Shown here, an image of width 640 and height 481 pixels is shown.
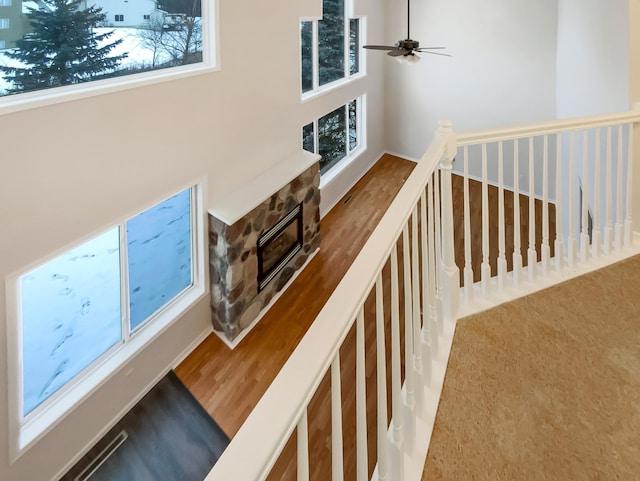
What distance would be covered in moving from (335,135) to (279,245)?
11.0ft

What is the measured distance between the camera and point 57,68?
294 cm

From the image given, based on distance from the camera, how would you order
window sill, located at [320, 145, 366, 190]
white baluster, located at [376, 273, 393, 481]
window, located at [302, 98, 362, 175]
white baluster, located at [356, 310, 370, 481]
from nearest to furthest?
white baluster, located at [356, 310, 370, 481] < white baluster, located at [376, 273, 393, 481] < window, located at [302, 98, 362, 175] < window sill, located at [320, 145, 366, 190]

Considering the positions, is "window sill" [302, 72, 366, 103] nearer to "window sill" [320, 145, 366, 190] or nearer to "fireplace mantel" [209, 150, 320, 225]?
"fireplace mantel" [209, 150, 320, 225]

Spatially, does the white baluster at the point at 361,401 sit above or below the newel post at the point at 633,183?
below

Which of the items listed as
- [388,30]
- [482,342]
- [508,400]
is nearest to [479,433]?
[508,400]

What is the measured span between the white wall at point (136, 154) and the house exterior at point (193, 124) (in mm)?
10

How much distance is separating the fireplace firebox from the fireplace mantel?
492 mm

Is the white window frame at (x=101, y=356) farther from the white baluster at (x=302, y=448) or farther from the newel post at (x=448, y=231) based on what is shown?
the white baluster at (x=302, y=448)

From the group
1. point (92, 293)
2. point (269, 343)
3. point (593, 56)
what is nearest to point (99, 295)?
point (92, 293)

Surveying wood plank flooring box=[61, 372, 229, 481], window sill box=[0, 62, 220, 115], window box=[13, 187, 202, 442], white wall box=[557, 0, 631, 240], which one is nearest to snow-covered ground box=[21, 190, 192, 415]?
window box=[13, 187, 202, 442]

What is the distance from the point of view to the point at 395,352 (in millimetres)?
1188

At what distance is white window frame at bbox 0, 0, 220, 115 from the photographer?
106 inches

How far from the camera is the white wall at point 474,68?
7.36 metres

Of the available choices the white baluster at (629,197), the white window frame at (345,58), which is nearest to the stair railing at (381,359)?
the white baluster at (629,197)
